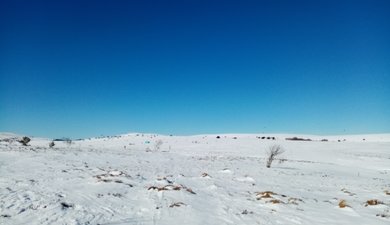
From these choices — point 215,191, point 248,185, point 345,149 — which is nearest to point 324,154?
point 345,149

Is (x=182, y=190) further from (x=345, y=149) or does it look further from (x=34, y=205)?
(x=345, y=149)

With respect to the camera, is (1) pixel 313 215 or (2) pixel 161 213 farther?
(1) pixel 313 215

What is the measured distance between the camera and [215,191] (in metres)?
13.0

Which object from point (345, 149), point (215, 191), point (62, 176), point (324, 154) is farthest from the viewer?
point (345, 149)

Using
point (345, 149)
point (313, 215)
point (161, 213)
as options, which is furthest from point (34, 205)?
point (345, 149)

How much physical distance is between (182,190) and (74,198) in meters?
3.72

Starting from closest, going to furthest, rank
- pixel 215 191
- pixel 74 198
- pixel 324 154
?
pixel 74 198
pixel 215 191
pixel 324 154

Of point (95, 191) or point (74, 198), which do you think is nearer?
point (74, 198)

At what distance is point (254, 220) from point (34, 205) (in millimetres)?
→ 5817

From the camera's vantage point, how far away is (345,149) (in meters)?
50.2

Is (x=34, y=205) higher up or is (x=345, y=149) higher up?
(x=345, y=149)

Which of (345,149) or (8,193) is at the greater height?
(345,149)

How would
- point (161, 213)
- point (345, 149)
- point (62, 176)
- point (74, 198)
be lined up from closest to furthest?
Answer: point (161, 213)
point (74, 198)
point (62, 176)
point (345, 149)

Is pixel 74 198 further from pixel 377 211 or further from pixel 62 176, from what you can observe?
pixel 377 211
